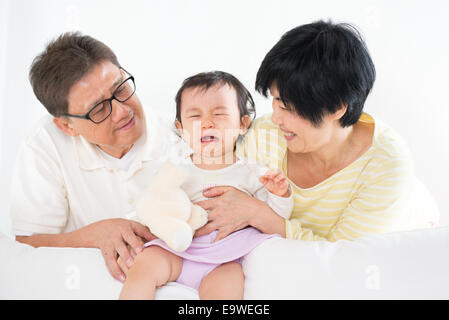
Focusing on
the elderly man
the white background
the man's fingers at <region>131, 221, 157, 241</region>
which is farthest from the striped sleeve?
the white background

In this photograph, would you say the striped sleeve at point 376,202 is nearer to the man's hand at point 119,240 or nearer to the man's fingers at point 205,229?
the man's fingers at point 205,229

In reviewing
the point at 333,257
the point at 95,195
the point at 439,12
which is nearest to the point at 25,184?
the point at 95,195

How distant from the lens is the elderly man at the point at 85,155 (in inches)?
64.2

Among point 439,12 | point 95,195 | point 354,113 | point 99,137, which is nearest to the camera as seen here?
point 354,113

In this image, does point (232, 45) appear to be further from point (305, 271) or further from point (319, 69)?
point (305, 271)

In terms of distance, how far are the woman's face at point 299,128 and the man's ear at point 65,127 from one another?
0.86m

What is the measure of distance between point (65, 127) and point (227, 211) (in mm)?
805

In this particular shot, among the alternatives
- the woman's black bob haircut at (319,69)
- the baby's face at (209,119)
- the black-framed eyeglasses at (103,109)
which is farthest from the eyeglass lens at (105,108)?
the woman's black bob haircut at (319,69)

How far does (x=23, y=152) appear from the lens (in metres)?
1.82

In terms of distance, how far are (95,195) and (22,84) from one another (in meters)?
0.99

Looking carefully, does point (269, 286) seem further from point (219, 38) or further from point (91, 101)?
point (219, 38)

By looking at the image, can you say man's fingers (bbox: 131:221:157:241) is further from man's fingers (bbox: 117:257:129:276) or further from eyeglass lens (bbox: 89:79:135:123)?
eyeglass lens (bbox: 89:79:135:123)

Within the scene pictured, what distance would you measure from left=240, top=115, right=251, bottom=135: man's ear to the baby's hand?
286 mm

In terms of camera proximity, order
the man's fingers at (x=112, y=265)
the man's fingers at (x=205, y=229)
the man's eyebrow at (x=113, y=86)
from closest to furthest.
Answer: the man's fingers at (x=112, y=265) < the man's fingers at (x=205, y=229) < the man's eyebrow at (x=113, y=86)
